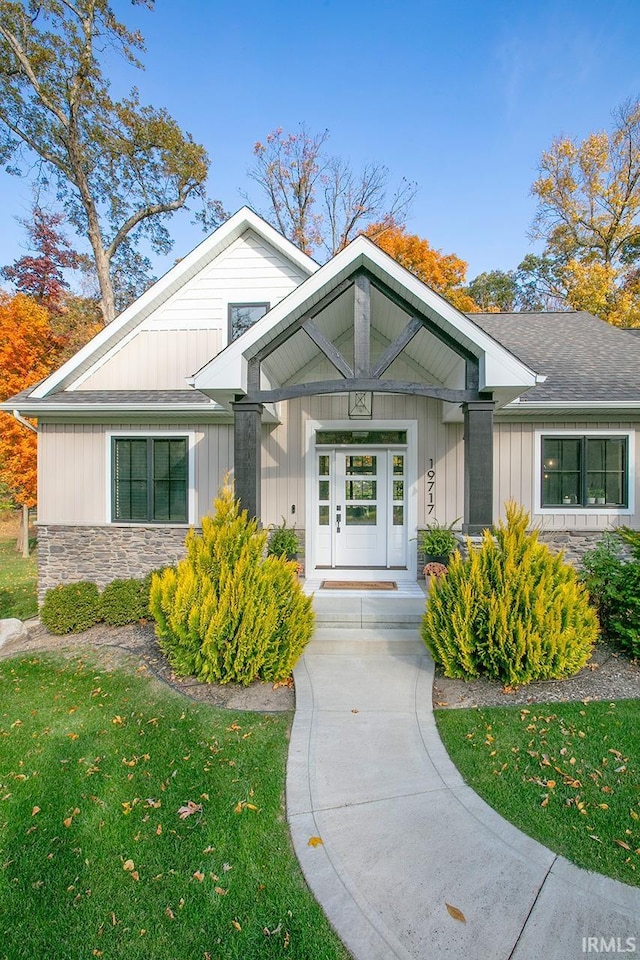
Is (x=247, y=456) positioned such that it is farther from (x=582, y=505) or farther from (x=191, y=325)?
(x=582, y=505)

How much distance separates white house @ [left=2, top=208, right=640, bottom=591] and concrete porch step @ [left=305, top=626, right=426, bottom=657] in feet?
7.33

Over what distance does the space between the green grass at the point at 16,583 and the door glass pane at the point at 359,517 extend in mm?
6016

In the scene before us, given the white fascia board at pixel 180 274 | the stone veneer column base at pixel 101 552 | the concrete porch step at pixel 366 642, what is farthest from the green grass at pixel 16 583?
the concrete porch step at pixel 366 642

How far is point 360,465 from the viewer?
834 cm

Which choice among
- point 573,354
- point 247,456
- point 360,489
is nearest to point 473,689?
point 247,456

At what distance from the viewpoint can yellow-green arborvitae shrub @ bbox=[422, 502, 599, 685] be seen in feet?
14.8

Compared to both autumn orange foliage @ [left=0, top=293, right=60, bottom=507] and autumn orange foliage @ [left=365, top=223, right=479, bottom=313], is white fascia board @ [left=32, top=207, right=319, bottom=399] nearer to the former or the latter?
autumn orange foliage @ [left=0, top=293, right=60, bottom=507]

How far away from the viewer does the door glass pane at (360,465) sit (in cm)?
832

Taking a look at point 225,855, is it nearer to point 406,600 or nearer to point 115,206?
point 406,600

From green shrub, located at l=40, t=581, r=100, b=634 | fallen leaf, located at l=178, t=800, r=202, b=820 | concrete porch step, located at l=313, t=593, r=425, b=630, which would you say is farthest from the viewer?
green shrub, located at l=40, t=581, r=100, b=634

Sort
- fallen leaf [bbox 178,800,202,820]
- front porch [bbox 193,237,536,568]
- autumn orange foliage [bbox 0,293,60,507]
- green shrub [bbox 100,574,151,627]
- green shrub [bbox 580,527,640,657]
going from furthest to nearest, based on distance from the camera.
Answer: autumn orange foliage [bbox 0,293,60,507] → front porch [bbox 193,237,536,568] → green shrub [bbox 100,574,151,627] → green shrub [bbox 580,527,640,657] → fallen leaf [bbox 178,800,202,820]

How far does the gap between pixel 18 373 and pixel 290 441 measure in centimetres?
1114

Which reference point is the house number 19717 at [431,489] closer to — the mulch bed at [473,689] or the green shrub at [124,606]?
the mulch bed at [473,689]

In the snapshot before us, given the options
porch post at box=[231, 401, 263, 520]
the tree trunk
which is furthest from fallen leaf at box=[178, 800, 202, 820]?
the tree trunk
